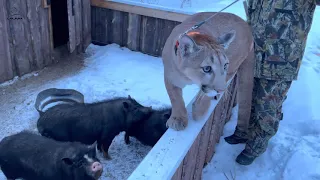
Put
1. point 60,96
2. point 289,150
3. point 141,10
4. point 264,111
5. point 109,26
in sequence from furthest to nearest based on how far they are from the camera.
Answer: point 109,26 < point 141,10 < point 60,96 < point 289,150 < point 264,111

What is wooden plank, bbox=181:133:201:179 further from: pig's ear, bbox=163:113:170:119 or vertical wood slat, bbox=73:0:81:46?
vertical wood slat, bbox=73:0:81:46

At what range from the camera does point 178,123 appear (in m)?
2.72

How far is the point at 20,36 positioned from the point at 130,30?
2103mm

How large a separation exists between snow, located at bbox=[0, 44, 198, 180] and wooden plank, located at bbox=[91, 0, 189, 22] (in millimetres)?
831

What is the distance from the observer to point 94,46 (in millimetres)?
7012

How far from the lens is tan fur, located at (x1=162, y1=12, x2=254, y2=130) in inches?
89.5

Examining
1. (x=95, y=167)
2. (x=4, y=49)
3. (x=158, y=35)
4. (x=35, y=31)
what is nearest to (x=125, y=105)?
(x=95, y=167)

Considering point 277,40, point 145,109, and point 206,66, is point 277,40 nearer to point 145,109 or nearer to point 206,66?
point 206,66

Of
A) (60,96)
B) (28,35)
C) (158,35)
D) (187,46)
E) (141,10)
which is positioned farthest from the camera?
(158,35)

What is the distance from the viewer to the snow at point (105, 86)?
4.36 meters

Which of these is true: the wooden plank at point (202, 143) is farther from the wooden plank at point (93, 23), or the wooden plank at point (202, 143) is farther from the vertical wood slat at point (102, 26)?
the wooden plank at point (93, 23)

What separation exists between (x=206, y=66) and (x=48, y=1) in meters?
4.32

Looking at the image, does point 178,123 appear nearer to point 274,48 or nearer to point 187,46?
point 187,46

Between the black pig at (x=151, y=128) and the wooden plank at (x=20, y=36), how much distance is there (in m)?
2.55
